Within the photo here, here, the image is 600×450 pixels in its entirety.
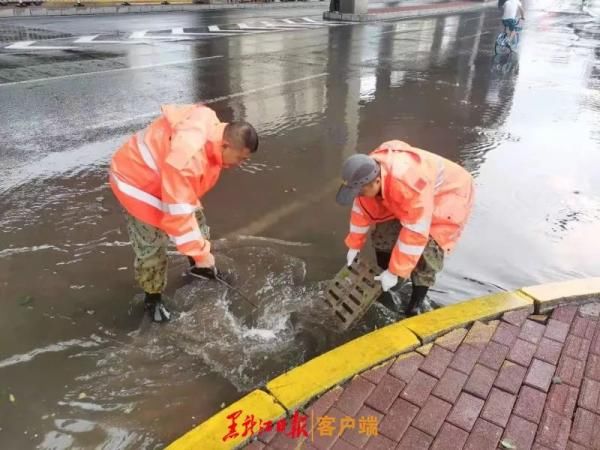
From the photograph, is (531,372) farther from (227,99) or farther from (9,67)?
(9,67)

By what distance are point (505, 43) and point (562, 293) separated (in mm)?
10373

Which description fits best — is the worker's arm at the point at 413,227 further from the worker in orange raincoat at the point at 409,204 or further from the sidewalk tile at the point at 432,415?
the sidewalk tile at the point at 432,415

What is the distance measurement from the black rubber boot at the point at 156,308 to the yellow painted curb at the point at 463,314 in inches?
56.4

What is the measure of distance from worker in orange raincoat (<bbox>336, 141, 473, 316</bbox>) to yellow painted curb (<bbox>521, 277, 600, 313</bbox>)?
650 mm

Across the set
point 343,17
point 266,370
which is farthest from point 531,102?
point 343,17

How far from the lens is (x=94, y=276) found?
3568 mm

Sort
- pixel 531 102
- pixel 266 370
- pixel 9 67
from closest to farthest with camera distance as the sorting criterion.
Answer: pixel 266 370 < pixel 531 102 < pixel 9 67

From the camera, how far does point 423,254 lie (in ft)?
9.98

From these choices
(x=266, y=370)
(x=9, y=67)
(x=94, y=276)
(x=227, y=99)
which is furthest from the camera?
(x=9, y=67)

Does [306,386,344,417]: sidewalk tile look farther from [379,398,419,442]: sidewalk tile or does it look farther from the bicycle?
the bicycle

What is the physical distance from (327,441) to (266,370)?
68 cm

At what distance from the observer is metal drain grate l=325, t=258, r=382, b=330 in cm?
301

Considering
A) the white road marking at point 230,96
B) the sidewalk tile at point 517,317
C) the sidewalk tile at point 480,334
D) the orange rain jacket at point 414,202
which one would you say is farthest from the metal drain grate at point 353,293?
the white road marking at point 230,96

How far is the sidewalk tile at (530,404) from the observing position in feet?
7.95
